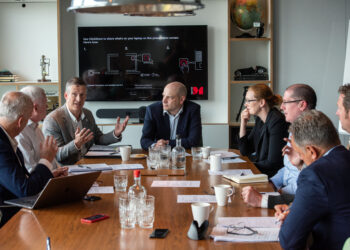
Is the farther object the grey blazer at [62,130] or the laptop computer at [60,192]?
the grey blazer at [62,130]

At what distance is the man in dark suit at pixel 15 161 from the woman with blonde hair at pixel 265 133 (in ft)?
5.48

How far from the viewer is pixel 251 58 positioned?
21.1 ft

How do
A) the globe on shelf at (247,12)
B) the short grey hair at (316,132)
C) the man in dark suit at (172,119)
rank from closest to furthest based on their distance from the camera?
the short grey hair at (316,132)
the man in dark suit at (172,119)
the globe on shelf at (247,12)

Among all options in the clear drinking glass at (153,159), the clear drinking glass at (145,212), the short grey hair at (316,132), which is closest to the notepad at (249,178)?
the clear drinking glass at (153,159)

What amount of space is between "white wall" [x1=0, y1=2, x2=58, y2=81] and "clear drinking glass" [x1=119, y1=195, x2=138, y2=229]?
191 inches

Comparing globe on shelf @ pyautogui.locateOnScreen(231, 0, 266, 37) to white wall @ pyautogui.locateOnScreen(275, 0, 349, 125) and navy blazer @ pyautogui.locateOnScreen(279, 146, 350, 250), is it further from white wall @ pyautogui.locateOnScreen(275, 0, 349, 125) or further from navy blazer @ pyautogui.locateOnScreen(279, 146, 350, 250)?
navy blazer @ pyautogui.locateOnScreen(279, 146, 350, 250)

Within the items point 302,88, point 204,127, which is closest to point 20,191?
point 302,88

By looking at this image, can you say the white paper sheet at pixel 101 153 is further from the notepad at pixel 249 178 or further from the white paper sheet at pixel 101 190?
the notepad at pixel 249 178

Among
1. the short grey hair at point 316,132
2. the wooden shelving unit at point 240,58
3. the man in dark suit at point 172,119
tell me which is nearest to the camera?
the short grey hair at point 316,132

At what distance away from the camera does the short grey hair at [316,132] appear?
77.6 inches

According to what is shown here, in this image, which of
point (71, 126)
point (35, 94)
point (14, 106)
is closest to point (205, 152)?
point (71, 126)

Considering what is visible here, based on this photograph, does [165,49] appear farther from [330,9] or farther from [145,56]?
[330,9]

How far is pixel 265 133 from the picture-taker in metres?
3.94

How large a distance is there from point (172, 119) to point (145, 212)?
2721mm
